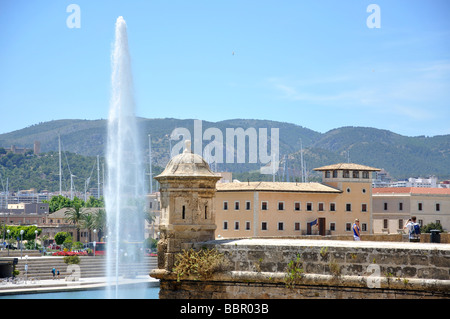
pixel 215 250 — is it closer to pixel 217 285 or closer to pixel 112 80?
pixel 217 285

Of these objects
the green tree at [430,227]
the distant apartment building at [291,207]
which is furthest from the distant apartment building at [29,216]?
the green tree at [430,227]

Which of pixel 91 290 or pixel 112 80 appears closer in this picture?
pixel 112 80

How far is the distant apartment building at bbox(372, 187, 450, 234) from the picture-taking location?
8044 centimetres

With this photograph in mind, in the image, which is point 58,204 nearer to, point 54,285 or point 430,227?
point 430,227

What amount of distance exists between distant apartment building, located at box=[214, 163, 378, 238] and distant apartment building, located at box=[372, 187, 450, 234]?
11080 mm

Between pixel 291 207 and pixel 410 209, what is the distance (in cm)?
2070

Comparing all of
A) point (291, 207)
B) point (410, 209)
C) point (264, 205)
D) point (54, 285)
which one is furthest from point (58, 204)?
point (54, 285)

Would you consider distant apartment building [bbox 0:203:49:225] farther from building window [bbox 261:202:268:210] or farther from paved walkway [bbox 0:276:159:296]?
paved walkway [bbox 0:276:159:296]

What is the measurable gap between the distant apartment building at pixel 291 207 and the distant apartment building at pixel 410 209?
436 inches

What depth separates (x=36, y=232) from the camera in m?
82.9

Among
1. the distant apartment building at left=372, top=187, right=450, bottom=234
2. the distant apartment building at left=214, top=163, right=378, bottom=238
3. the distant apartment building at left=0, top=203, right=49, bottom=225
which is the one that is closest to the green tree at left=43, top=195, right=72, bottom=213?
the distant apartment building at left=0, top=203, right=49, bottom=225

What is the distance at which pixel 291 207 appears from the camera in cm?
6662
